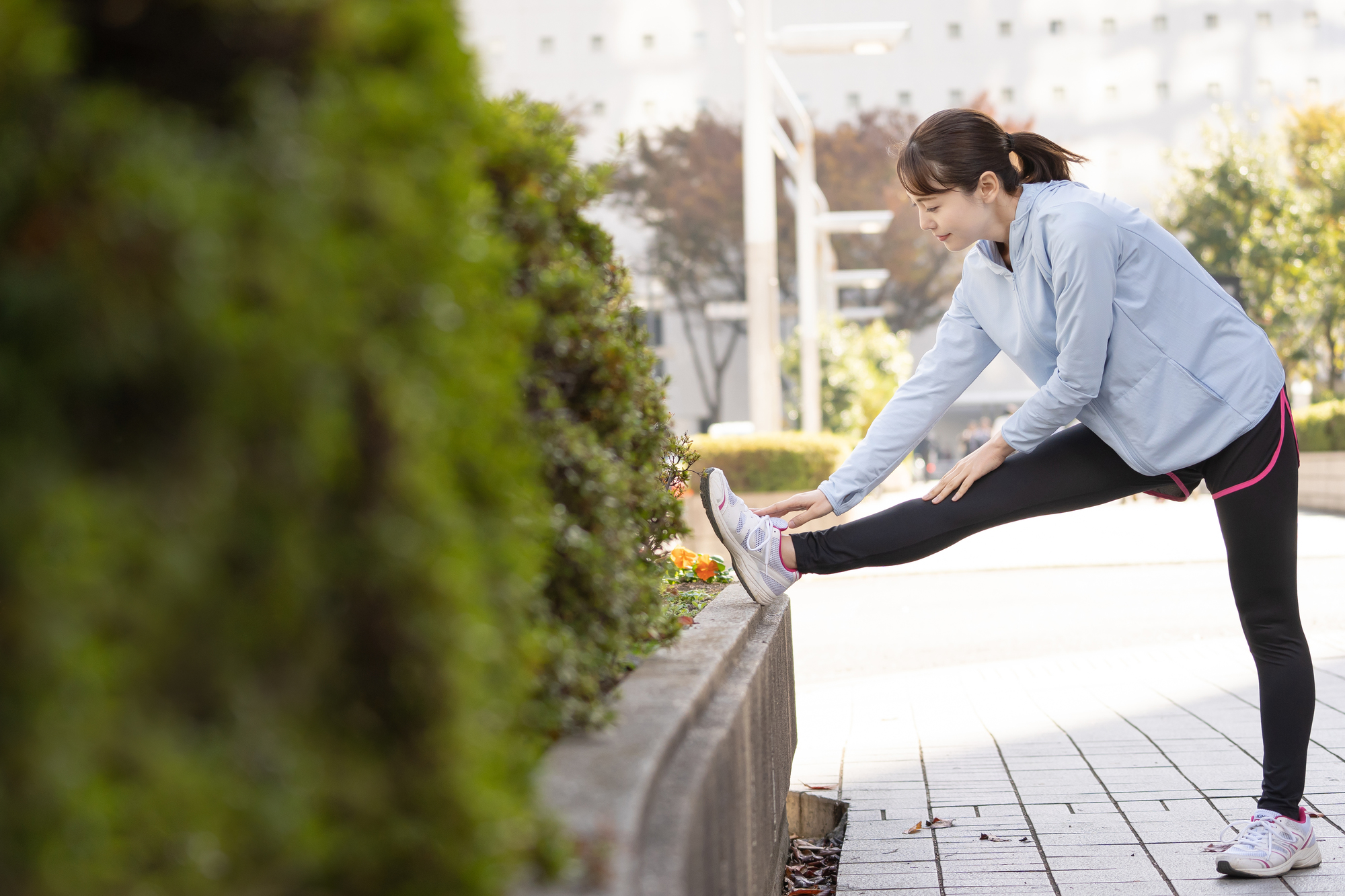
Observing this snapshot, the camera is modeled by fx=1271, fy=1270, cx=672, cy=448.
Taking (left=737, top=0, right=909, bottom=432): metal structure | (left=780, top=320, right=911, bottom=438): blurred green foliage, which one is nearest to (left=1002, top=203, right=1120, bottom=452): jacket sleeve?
(left=737, top=0, right=909, bottom=432): metal structure

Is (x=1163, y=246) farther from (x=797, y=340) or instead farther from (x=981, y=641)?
(x=797, y=340)

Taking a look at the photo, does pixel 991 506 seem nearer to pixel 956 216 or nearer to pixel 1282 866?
pixel 956 216

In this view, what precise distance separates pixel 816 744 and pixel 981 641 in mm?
3346

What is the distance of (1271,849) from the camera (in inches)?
117

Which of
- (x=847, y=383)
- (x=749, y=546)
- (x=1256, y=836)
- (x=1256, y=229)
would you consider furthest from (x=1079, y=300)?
(x=1256, y=229)

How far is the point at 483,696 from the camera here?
1111 mm

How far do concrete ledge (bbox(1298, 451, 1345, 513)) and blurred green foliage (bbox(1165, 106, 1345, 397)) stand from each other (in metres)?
4.73

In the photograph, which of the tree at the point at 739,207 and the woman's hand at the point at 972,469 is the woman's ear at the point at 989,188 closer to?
the woman's hand at the point at 972,469

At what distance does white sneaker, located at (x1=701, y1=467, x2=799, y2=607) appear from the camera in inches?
132

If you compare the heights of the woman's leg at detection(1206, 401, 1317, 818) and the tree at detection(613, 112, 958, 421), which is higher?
the tree at detection(613, 112, 958, 421)

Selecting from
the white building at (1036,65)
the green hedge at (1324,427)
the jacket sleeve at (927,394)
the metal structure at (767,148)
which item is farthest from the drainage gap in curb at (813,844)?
the white building at (1036,65)

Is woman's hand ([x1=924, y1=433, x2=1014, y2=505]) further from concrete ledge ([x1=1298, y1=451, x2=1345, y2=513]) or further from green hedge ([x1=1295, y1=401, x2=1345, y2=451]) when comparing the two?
green hedge ([x1=1295, y1=401, x2=1345, y2=451])

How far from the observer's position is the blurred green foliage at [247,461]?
899mm

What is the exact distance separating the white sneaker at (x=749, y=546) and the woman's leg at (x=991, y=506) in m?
0.07
